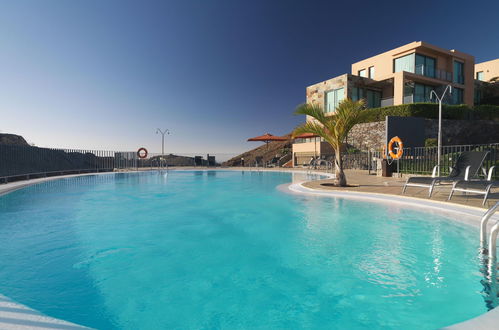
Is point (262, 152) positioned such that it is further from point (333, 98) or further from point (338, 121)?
point (338, 121)

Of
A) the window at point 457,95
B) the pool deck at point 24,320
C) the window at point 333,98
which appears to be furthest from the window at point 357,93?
the pool deck at point 24,320

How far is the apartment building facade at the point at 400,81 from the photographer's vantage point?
2317 cm

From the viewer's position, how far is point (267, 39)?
24.0 meters

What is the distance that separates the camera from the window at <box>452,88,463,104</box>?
84.7 ft

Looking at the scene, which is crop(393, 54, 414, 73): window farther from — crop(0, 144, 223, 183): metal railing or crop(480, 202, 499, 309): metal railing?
crop(0, 144, 223, 183): metal railing

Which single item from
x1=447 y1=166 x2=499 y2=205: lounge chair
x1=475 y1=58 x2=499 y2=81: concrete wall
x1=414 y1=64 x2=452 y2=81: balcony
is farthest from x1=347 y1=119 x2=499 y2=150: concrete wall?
x1=475 y1=58 x2=499 y2=81: concrete wall

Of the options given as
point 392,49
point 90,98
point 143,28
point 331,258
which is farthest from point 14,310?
point 392,49

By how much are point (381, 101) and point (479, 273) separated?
85.8 feet

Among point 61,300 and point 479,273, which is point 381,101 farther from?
point 61,300

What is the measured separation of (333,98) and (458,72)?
14766 millimetres

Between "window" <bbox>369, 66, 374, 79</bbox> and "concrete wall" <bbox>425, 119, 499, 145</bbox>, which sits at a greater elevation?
"window" <bbox>369, 66, 374, 79</bbox>

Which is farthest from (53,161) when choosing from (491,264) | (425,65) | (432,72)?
(432,72)

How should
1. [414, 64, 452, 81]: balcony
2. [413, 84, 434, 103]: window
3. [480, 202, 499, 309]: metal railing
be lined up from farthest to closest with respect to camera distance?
1. [413, 84, 434, 103]: window
2. [414, 64, 452, 81]: balcony
3. [480, 202, 499, 309]: metal railing

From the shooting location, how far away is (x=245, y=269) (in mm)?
A: 3348
